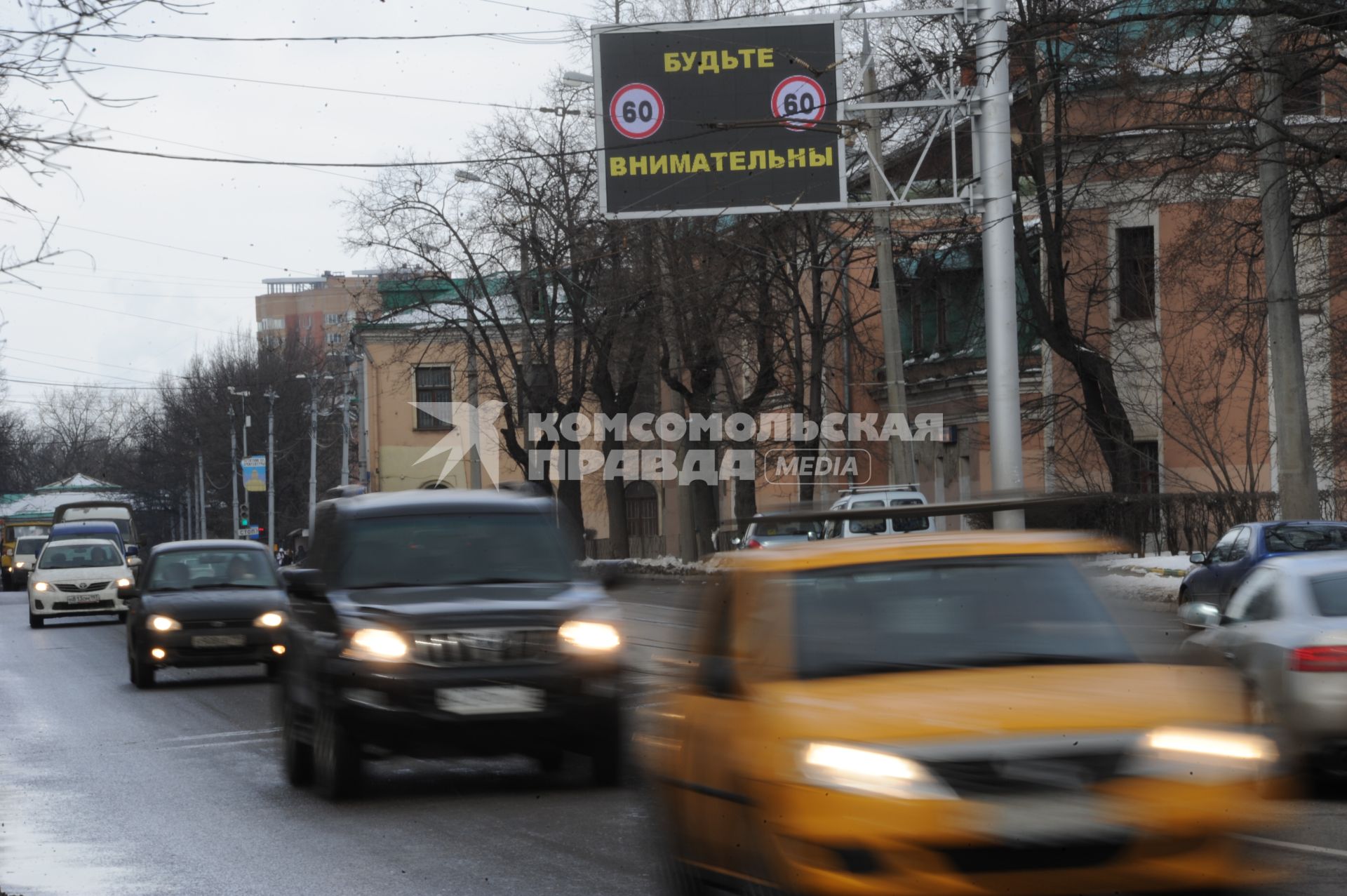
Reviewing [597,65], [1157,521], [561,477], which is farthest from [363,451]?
[597,65]

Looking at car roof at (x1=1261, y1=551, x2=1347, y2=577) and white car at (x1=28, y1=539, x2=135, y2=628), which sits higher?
car roof at (x1=1261, y1=551, x2=1347, y2=577)

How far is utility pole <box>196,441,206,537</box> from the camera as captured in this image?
9859cm

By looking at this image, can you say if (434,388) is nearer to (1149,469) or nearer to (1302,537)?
(1149,469)

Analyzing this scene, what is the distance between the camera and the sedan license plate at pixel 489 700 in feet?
32.9

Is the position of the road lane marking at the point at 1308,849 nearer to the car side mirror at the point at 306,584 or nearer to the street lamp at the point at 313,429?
the car side mirror at the point at 306,584

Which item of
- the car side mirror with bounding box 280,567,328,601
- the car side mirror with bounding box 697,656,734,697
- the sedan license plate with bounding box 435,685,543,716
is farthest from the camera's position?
the car side mirror with bounding box 280,567,328,601

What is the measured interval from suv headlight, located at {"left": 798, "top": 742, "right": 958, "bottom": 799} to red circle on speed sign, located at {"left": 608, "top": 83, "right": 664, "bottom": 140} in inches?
754

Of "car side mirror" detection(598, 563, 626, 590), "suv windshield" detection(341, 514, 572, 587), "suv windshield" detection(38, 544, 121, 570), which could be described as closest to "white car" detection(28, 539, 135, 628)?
"suv windshield" detection(38, 544, 121, 570)

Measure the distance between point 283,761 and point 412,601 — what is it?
88.3 inches

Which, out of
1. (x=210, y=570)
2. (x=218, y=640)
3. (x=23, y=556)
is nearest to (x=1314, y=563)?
(x=218, y=640)

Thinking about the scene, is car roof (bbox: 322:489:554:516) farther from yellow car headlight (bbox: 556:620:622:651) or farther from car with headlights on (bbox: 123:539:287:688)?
car with headlights on (bbox: 123:539:287:688)

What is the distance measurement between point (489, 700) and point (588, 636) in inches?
27.8

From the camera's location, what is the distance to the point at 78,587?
3284cm

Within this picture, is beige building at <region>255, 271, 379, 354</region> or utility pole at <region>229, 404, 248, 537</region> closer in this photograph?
utility pole at <region>229, 404, 248, 537</region>
